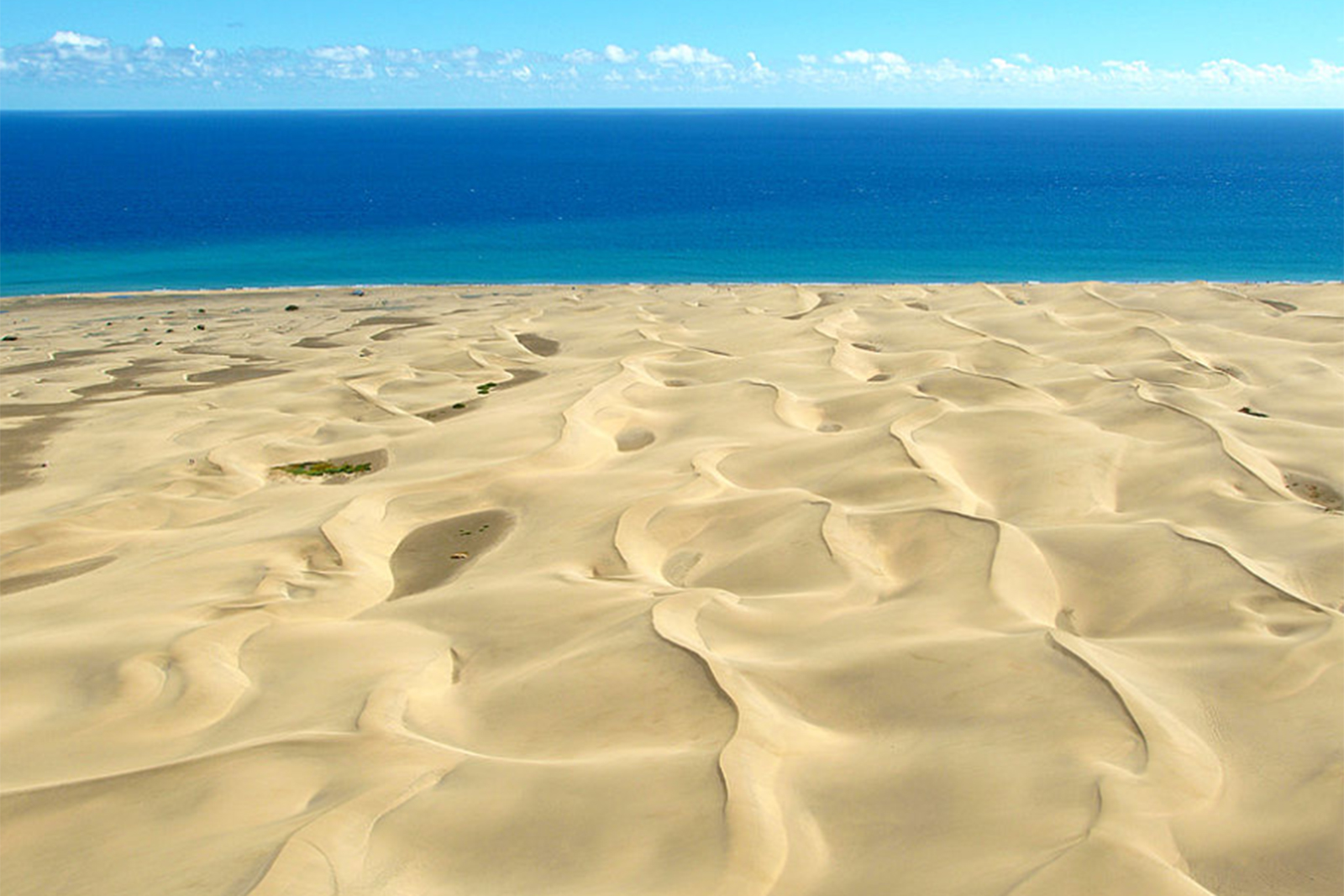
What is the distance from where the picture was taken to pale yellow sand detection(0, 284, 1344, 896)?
5.39 meters

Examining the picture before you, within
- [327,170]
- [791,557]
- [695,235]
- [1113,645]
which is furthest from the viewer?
[327,170]

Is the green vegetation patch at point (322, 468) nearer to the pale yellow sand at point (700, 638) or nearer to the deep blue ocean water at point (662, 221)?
the pale yellow sand at point (700, 638)

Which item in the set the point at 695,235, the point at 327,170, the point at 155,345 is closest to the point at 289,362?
the point at 155,345

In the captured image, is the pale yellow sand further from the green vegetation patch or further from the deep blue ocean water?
the deep blue ocean water

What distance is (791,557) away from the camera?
9617 mm

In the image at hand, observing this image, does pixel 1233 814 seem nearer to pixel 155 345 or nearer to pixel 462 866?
pixel 462 866

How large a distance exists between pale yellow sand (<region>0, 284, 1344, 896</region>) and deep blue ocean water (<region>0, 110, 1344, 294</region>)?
1241 inches

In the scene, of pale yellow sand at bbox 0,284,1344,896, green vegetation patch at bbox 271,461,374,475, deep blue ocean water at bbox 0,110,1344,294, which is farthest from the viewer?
deep blue ocean water at bbox 0,110,1344,294

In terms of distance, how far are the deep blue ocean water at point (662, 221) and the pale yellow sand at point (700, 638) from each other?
103 feet

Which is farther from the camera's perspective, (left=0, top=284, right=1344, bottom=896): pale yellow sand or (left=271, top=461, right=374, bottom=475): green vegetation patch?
(left=271, top=461, right=374, bottom=475): green vegetation patch

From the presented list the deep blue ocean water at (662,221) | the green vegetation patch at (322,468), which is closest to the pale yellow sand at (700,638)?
the green vegetation patch at (322,468)

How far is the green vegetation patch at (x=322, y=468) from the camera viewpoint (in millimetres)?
14484

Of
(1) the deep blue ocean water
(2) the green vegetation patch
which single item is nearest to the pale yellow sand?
(2) the green vegetation patch

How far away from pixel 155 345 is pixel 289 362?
544 cm
